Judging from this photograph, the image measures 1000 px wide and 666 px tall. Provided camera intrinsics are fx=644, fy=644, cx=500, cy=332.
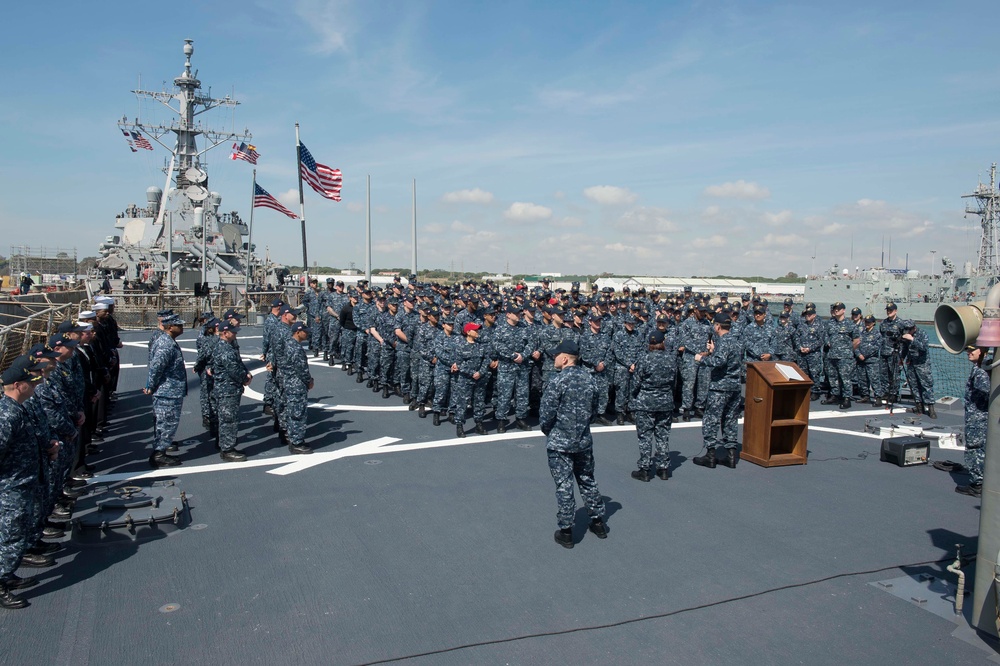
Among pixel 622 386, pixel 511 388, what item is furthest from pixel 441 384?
pixel 622 386

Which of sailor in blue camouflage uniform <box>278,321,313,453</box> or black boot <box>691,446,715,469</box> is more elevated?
sailor in blue camouflage uniform <box>278,321,313,453</box>

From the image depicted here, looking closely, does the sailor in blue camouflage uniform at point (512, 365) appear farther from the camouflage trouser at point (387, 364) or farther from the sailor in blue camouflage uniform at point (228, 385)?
the sailor in blue camouflage uniform at point (228, 385)

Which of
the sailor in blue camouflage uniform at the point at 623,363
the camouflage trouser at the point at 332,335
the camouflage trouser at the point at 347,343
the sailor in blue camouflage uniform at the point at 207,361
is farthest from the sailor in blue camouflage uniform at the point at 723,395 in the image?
the camouflage trouser at the point at 332,335

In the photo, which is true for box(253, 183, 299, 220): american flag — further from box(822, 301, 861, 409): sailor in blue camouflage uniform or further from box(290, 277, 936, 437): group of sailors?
box(822, 301, 861, 409): sailor in blue camouflage uniform

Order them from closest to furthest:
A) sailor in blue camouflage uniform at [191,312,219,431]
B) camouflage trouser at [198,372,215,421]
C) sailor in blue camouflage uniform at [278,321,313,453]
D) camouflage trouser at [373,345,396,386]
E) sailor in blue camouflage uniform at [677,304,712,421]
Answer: sailor in blue camouflage uniform at [278,321,313,453] < sailor in blue camouflage uniform at [191,312,219,431] < camouflage trouser at [198,372,215,421] < sailor in blue camouflage uniform at [677,304,712,421] < camouflage trouser at [373,345,396,386]

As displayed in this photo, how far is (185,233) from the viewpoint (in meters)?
31.1

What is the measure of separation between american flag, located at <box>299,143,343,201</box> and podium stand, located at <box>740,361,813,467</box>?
17.6m

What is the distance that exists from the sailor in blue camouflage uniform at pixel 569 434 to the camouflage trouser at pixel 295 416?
153 inches

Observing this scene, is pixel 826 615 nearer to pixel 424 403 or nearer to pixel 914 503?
pixel 914 503

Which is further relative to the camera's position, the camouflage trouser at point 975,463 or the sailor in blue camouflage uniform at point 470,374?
the sailor in blue camouflage uniform at point 470,374

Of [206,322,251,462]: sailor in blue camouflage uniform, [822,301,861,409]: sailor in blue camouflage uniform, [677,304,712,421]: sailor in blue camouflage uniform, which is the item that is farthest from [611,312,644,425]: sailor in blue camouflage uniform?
[206,322,251,462]: sailor in blue camouflage uniform

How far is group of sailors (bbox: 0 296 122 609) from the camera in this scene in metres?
4.18

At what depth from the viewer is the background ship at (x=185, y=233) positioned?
29.8 meters

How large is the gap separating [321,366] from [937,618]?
13344mm
